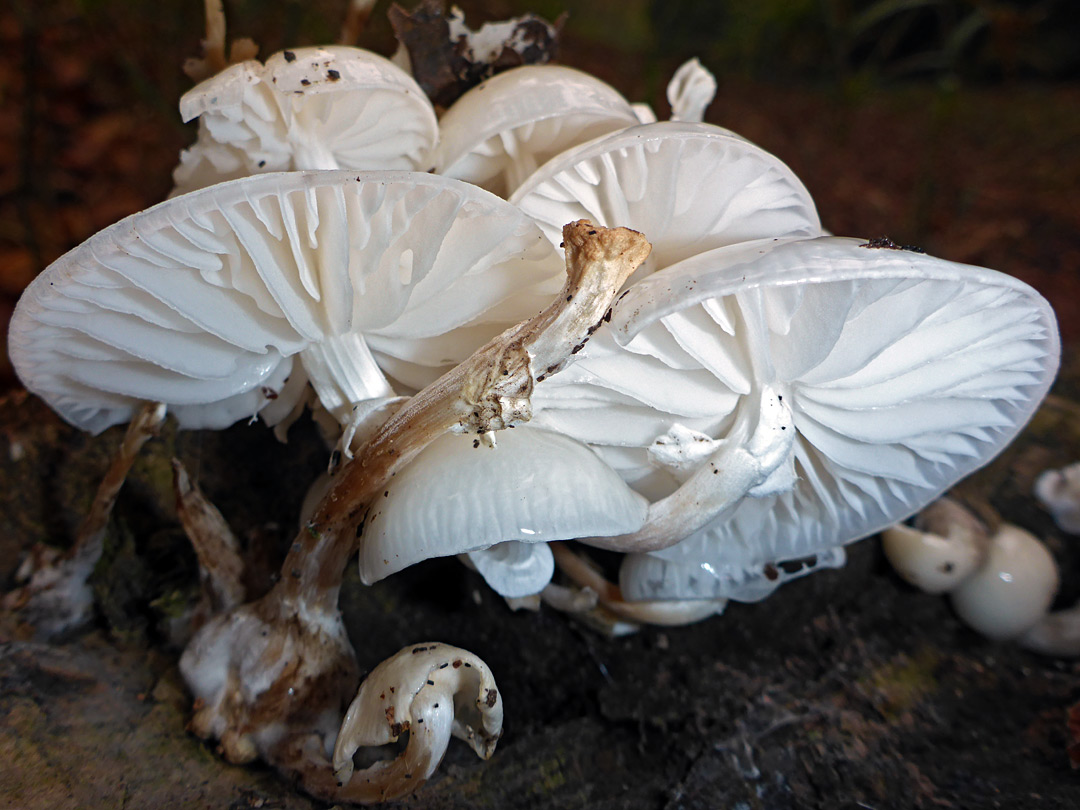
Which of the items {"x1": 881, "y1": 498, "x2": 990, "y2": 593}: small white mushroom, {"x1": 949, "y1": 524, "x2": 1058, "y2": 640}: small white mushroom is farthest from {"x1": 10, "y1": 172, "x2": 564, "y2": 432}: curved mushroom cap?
{"x1": 949, "y1": 524, "x2": 1058, "y2": 640}: small white mushroom

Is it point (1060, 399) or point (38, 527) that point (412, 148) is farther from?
point (1060, 399)

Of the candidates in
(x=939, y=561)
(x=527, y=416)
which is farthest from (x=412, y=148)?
(x=939, y=561)

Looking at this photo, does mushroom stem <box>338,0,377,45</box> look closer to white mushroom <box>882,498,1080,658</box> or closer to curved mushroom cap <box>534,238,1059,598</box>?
curved mushroom cap <box>534,238,1059,598</box>

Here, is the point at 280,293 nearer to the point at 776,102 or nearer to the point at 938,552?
the point at 938,552

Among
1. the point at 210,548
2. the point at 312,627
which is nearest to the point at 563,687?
the point at 312,627

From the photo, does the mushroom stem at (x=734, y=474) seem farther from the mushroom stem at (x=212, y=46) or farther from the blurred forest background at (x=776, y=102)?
the blurred forest background at (x=776, y=102)

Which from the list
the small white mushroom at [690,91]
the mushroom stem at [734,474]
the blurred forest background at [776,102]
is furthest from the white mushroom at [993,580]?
the blurred forest background at [776,102]
